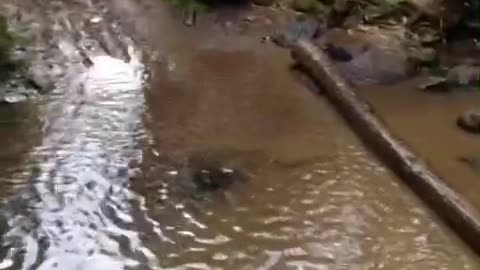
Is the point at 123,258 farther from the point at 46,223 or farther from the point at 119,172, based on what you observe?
the point at 119,172

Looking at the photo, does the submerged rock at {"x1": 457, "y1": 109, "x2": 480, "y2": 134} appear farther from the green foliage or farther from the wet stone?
the green foliage

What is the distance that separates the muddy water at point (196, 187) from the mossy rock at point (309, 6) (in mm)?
1255

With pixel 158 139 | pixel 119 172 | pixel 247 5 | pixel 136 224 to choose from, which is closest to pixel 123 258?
pixel 136 224

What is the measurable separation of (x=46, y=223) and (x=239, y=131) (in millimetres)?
1483

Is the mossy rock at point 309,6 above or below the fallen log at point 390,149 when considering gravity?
above

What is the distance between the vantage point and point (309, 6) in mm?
7289

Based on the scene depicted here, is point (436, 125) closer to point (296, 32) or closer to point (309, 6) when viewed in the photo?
point (296, 32)

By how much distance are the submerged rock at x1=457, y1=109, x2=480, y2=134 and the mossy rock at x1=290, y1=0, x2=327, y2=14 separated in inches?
93.4

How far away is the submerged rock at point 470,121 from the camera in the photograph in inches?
197

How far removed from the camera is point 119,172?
14.6 feet

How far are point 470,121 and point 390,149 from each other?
851mm

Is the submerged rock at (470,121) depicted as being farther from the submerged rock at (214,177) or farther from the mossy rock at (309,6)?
the mossy rock at (309,6)

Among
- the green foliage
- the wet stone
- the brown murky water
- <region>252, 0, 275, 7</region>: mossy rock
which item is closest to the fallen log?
the brown murky water

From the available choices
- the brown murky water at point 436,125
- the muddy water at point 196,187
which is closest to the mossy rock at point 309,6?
the muddy water at point 196,187
